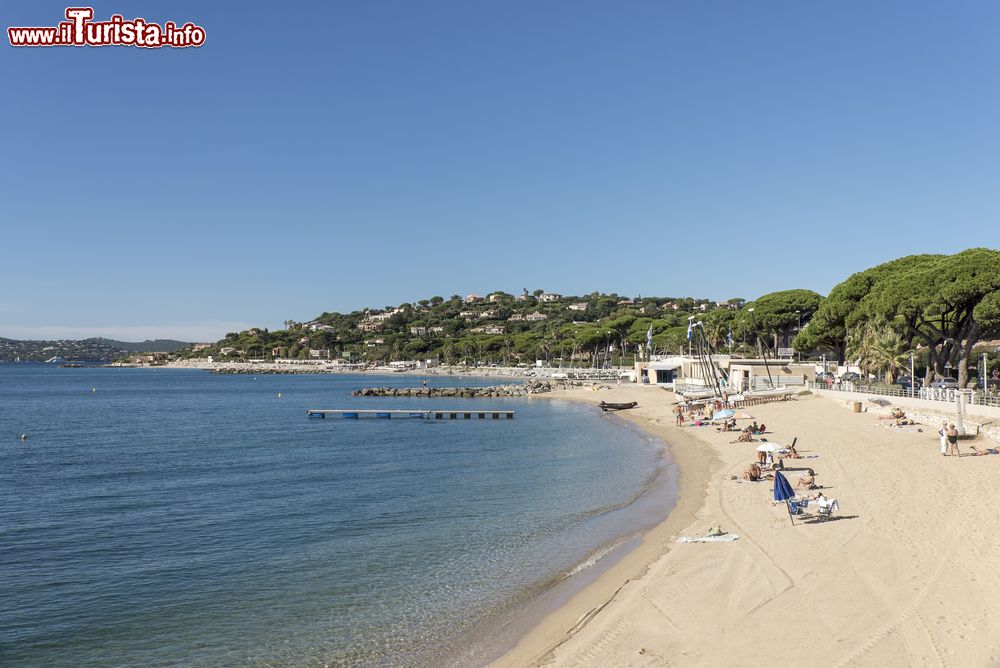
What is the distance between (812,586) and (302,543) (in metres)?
12.7

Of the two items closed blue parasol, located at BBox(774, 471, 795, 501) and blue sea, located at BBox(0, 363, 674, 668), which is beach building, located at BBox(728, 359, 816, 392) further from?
closed blue parasol, located at BBox(774, 471, 795, 501)

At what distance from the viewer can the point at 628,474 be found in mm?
29078

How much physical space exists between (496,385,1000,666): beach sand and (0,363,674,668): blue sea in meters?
1.59

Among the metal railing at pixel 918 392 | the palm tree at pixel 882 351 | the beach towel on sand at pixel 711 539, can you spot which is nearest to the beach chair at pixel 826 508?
the beach towel on sand at pixel 711 539

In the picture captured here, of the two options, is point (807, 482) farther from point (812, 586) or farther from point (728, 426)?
point (728, 426)

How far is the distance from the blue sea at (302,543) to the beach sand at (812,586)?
1.59 m

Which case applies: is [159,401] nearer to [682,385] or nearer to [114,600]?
[682,385]

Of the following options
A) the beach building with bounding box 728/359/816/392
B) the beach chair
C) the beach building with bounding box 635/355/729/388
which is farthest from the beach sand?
the beach building with bounding box 635/355/729/388

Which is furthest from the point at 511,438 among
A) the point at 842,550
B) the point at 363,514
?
the point at 842,550

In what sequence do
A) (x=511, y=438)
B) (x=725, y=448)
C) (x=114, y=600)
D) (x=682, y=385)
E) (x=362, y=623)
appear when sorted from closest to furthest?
(x=362, y=623), (x=114, y=600), (x=725, y=448), (x=511, y=438), (x=682, y=385)

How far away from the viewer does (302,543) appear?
1912 centimetres

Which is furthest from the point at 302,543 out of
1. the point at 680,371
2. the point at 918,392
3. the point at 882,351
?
the point at 680,371

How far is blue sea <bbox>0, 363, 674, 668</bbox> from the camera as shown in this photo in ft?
42.0

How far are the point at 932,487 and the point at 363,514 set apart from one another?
56.0ft
